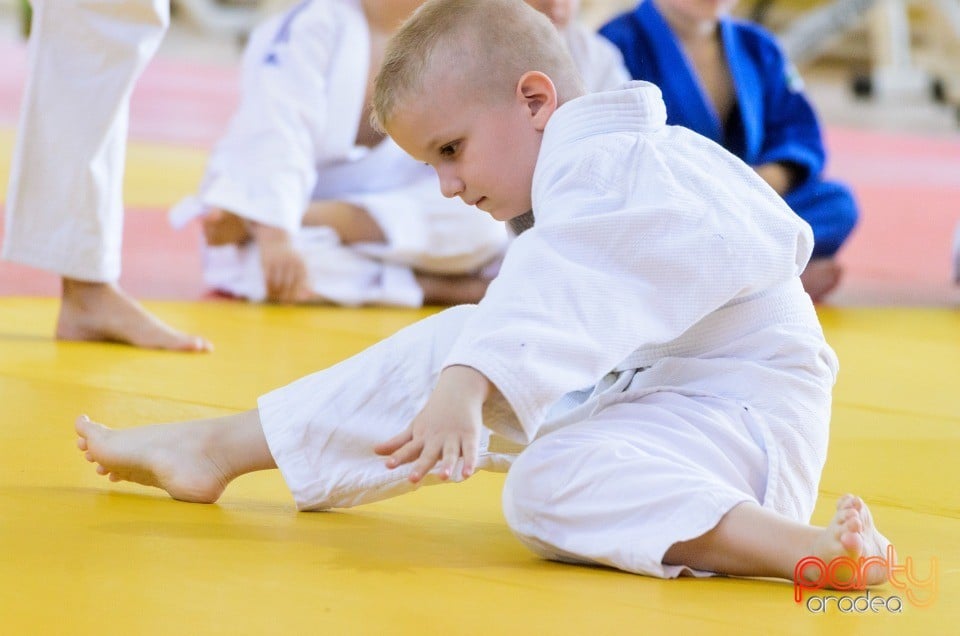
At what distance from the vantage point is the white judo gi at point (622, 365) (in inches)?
44.8

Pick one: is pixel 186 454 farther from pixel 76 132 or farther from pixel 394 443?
pixel 76 132

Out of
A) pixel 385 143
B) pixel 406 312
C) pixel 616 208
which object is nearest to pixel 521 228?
pixel 616 208

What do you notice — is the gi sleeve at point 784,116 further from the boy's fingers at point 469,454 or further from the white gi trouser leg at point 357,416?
the boy's fingers at point 469,454

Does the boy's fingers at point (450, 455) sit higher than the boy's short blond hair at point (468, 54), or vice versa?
the boy's short blond hair at point (468, 54)

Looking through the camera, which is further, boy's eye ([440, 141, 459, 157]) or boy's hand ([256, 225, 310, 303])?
boy's hand ([256, 225, 310, 303])

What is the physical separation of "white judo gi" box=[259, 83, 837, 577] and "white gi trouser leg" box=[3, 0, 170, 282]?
935 mm

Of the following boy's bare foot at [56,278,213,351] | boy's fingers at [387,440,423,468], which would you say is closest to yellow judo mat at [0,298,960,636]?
boy's fingers at [387,440,423,468]

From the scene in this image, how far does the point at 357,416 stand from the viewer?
1334 mm

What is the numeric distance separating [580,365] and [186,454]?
0.45m

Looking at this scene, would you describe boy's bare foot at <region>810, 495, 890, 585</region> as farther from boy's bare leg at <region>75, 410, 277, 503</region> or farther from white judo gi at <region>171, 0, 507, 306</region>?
white judo gi at <region>171, 0, 507, 306</region>

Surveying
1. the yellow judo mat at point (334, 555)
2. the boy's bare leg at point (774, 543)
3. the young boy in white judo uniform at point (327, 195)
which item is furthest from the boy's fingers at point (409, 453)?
the young boy in white judo uniform at point (327, 195)

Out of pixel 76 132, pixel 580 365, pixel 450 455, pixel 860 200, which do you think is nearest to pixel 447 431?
pixel 450 455

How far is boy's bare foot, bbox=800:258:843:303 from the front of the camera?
10.8 feet

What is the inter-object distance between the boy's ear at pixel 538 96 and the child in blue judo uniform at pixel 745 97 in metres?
1.90
